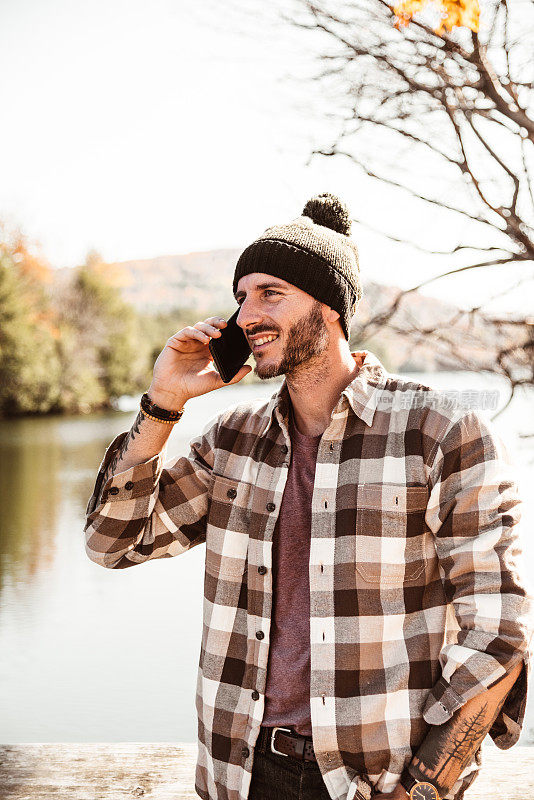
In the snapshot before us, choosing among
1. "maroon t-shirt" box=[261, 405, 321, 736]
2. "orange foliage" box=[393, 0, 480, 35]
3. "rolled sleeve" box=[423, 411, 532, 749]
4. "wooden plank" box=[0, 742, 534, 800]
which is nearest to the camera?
"rolled sleeve" box=[423, 411, 532, 749]

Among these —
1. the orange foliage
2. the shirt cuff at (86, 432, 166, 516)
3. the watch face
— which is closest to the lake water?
the shirt cuff at (86, 432, 166, 516)

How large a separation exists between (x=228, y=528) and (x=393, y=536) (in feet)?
1.24

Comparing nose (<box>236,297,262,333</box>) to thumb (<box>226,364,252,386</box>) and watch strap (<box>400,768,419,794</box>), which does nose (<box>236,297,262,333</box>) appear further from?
watch strap (<box>400,768,419,794</box>)

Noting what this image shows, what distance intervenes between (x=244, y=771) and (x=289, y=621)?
298mm

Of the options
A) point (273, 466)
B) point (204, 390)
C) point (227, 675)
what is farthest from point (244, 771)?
point (204, 390)

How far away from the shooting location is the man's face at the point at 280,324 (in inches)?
64.7

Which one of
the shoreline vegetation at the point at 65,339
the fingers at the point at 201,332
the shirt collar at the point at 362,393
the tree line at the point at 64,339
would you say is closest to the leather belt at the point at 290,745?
the shirt collar at the point at 362,393

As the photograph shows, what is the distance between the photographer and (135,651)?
7168 millimetres

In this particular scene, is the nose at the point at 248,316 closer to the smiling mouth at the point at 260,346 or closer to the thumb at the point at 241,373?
the smiling mouth at the point at 260,346

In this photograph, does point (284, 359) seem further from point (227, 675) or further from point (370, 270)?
point (370, 270)

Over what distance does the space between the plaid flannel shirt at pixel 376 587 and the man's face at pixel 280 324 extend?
4.8 inches

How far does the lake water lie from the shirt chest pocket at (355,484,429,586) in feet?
3.03

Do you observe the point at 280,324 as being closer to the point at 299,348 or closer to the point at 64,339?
the point at 299,348

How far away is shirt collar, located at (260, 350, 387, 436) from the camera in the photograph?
5.20 feet
